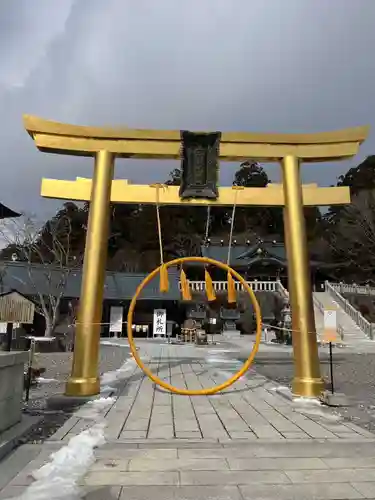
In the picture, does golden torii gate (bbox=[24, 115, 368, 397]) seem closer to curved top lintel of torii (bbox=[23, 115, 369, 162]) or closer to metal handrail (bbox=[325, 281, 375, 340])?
curved top lintel of torii (bbox=[23, 115, 369, 162])

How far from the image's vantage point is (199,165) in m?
7.45

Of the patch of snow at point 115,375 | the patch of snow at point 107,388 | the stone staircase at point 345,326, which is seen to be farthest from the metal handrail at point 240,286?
the patch of snow at point 107,388

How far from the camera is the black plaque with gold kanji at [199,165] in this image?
7.42 metres

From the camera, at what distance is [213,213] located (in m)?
56.5

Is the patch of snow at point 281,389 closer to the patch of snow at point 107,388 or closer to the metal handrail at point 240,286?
the patch of snow at point 107,388

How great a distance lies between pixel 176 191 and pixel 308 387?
13.0 feet

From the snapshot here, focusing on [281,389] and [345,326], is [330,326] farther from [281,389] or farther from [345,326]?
[345,326]

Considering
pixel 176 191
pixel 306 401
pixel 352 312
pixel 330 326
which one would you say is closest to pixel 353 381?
pixel 330 326

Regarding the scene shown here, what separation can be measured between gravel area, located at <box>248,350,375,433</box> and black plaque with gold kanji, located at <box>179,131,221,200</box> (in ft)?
13.5

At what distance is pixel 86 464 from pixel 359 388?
6.71 metres

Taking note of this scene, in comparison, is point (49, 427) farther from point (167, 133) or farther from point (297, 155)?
point (297, 155)

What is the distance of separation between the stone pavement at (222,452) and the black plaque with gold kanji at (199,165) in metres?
3.54

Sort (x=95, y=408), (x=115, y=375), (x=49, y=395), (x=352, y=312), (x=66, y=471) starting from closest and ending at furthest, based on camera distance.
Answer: (x=66, y=471)
(x=95, y=408)
(x=49, y=395)
(x=115, y=375)
(x=352, y=312)

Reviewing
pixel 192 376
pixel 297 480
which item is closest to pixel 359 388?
pixel 192 376
